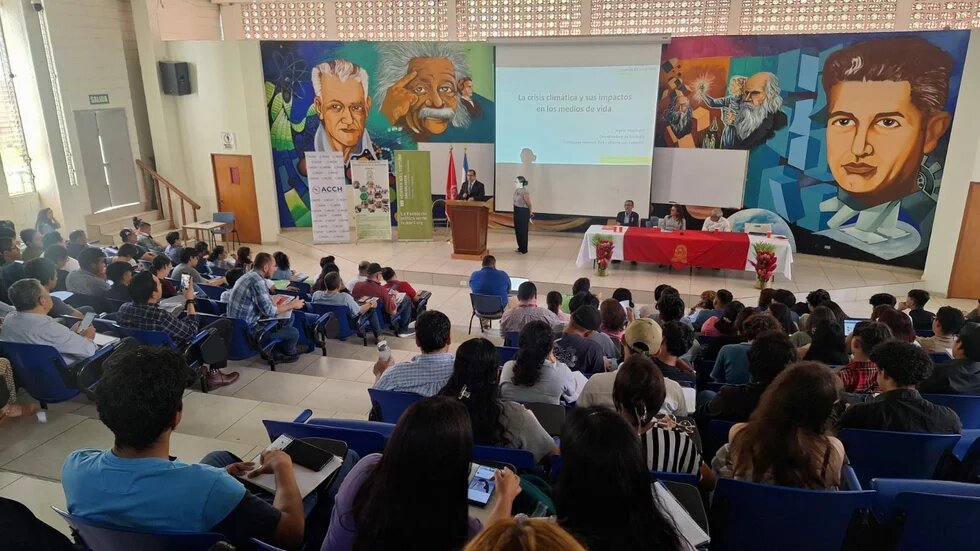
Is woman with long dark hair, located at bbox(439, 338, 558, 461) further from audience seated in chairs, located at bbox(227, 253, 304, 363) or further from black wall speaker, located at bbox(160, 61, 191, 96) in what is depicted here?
black wall speaker, located at bbox(160, 61, 191, 96)

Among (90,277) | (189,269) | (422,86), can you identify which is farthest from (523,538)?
(422,86)

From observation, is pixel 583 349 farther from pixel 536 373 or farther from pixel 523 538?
pixel 523 538

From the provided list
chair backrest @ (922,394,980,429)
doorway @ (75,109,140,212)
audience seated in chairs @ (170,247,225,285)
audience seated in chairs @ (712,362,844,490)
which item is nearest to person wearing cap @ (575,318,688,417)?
audience seated in chairs @ (712,362,844,490)

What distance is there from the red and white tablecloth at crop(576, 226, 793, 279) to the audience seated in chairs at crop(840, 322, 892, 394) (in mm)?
5454

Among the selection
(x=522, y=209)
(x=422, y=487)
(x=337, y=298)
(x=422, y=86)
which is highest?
(x=422, y=86)

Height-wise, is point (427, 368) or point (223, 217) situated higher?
point (427, 368)

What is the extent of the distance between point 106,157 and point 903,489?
1267cm

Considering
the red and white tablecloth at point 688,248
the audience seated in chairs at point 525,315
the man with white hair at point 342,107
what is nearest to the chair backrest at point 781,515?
the audience seated in chairs at point 525,315

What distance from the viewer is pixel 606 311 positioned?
4.84m

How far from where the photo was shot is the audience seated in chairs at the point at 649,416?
8.25 feet

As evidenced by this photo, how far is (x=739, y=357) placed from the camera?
3.93 m

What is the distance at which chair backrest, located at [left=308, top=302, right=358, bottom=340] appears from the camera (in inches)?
240

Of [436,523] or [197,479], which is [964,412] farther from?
[197,479]

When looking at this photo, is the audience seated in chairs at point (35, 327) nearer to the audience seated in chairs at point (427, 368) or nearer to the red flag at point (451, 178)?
the audience seated in chairs at point (427, 368)
